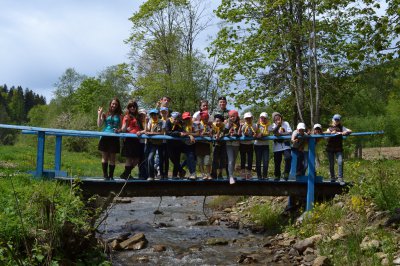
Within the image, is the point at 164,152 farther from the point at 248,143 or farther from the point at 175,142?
the point at 248,143

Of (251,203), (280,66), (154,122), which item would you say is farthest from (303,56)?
(154,122)

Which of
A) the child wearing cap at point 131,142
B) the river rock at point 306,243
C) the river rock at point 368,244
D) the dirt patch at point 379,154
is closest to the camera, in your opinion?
the river rock at point 368,244

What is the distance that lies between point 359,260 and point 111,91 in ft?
156

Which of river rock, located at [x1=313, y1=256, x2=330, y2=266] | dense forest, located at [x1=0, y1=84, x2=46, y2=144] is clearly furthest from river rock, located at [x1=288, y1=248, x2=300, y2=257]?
dense forest, located at [x1=0, y1=84, x2=46, y2=144]

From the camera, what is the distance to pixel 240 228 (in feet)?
44.0

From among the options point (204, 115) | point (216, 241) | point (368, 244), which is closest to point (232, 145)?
point (204, 115)

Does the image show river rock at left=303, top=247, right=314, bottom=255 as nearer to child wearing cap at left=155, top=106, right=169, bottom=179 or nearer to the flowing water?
the flowing water

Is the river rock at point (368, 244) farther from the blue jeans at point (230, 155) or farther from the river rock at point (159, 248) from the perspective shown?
the river rock at point (159, 248)

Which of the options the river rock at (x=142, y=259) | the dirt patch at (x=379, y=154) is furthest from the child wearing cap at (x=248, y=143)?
the river rock at (x=142, y=259)

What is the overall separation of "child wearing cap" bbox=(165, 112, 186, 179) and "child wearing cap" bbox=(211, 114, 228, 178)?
73 cm

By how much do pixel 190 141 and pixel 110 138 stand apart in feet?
5.53

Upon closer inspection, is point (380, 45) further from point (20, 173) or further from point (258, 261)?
point (20, 173)

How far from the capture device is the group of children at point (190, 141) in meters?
10.3

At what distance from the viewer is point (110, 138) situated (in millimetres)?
Result: 10047
